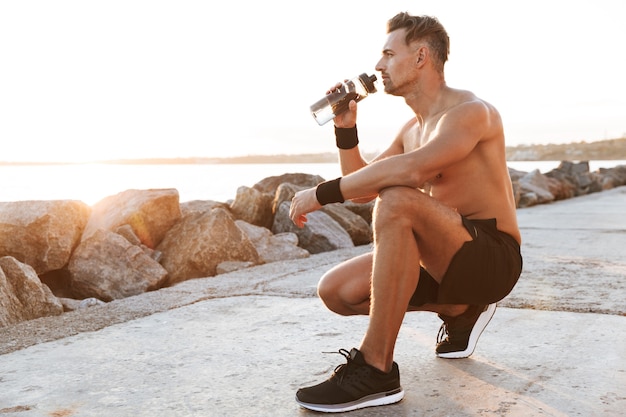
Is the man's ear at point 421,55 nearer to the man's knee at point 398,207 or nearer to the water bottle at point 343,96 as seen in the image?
the water bottle at point 343,96

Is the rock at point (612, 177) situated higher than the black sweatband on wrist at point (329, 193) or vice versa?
the black sweatband on wrist at point (329, 193)

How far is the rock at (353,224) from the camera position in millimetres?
7098

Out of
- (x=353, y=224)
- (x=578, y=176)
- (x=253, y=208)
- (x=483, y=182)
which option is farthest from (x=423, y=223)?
(x=578, y=176)

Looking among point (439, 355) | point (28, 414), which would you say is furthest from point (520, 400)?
point (28, 414)

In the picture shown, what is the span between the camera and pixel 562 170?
16406 millimetres

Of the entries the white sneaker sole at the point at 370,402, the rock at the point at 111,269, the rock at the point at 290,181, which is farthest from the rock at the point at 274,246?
the white sneaker sole at the point at 370,402

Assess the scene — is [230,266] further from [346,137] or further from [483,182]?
[483,182]

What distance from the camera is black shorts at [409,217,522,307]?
2.56 m

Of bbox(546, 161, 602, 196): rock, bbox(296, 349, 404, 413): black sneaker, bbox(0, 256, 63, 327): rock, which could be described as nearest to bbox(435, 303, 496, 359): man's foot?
bbox(296, 349, 404, 413): black sneaker

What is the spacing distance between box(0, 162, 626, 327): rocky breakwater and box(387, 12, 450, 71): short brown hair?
2603 millimetres

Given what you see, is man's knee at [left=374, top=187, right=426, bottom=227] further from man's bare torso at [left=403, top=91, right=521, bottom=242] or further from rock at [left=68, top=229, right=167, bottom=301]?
rock at [left=68, top=229, right=167, bottom=301]

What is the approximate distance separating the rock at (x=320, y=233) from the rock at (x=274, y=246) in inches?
6.6

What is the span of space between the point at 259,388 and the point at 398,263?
0.68 m

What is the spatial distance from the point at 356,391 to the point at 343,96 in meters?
1.34
